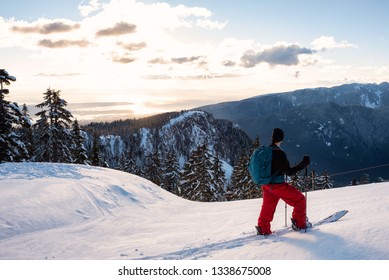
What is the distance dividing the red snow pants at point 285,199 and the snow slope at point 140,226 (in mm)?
325

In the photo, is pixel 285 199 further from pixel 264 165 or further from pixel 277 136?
pixel 277 136

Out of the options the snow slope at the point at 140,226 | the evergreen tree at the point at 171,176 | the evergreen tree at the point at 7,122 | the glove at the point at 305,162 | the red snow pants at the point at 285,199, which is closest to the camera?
the snow slope at the point at 140,226

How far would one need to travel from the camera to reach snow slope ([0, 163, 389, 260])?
5887 mm

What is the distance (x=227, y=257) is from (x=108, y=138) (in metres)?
194

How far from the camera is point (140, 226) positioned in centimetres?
1010

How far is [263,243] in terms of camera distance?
6.52 m

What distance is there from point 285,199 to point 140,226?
5.02 m

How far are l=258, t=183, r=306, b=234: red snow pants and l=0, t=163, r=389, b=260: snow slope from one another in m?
0.33

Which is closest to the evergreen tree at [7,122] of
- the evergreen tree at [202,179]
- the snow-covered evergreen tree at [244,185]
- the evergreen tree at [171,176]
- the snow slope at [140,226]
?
the snow slope at [140,226]

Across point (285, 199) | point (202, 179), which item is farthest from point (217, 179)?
point (285, 199)

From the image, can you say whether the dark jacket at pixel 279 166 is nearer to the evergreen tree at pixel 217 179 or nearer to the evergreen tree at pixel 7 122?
the evergreen tree at pixel 7 122

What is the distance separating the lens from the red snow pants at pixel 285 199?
692 cm

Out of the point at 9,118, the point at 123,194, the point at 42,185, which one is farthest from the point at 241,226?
the point at 9,118
